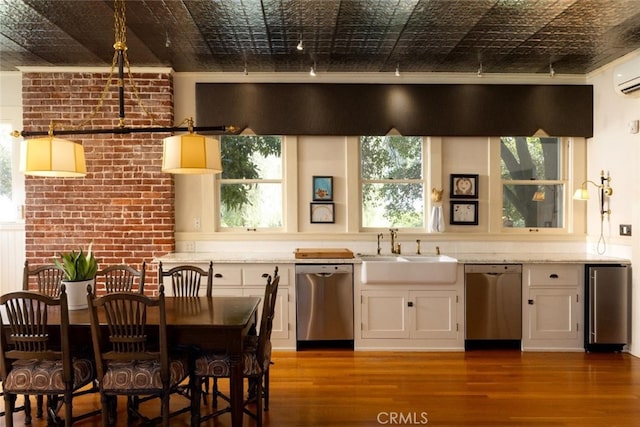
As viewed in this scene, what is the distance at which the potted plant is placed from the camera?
296 cm

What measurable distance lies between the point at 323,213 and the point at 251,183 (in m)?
0.87

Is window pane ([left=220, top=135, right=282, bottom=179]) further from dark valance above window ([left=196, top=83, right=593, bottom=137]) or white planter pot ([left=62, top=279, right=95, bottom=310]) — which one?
white planter pot ([left=62, top=279, right=95, bottom=310])

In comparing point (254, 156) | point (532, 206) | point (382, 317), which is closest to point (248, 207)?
point (254, 156)

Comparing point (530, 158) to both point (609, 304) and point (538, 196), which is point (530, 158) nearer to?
point (538, 196)

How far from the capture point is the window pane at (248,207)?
5.06 meters

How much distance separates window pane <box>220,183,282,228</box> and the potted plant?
2.11 meters

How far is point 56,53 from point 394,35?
319 centimetres

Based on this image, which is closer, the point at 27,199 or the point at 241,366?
the point at 241,366

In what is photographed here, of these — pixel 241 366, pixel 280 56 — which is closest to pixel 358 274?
pixel 241 366

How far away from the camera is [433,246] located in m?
4.99

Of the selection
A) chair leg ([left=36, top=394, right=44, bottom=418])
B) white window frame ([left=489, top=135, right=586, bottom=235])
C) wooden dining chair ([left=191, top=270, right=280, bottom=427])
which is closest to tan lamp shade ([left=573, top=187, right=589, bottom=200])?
white window frame ([left=489, top=135, right=586, bottom=235])

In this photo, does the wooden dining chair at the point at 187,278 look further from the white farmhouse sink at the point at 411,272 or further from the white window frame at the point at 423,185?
the white window frame at the point at 423,185

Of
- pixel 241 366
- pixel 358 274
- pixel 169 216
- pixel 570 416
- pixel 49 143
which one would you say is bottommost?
pixel 570 416

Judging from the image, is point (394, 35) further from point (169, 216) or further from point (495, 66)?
point (169, 216)
